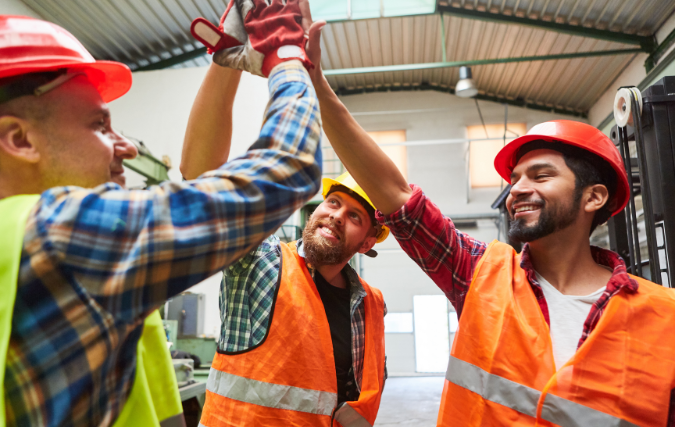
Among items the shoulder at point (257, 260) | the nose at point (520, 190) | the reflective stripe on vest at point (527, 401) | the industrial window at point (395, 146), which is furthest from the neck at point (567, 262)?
the industrial window at point (395, 146)

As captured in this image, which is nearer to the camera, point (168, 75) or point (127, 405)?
point (127, 405)

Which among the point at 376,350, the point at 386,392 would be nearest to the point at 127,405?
the point at 376,350

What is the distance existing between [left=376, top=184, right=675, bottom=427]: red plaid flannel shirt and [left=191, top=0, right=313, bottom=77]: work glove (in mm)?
917

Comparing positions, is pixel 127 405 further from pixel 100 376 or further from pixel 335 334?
pixel 335 334

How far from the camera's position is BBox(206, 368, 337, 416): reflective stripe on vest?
1.94 metres

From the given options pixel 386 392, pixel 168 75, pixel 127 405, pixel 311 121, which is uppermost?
pixel 168 75

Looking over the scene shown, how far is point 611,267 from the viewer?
7.16ft

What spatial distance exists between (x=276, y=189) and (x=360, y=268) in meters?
13.2

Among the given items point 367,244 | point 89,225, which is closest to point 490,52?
point 367,244

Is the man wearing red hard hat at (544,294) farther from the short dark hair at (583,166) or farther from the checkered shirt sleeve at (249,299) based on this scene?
the checkered shirt sleeve at (249,299)

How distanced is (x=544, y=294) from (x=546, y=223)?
31 centimetres

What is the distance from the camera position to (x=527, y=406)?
5.51 feet

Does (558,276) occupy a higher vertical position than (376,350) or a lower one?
higher

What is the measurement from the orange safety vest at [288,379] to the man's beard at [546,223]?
0.98 meters
